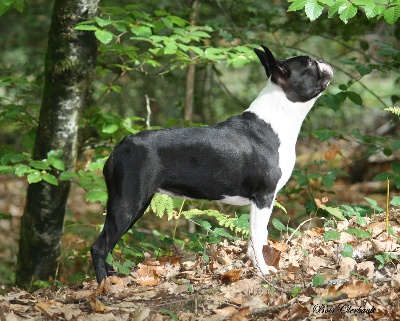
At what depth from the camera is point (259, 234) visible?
16.3 feet

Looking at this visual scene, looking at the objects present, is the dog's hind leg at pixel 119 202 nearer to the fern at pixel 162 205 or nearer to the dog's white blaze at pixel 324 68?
the fern at pixel 162 205

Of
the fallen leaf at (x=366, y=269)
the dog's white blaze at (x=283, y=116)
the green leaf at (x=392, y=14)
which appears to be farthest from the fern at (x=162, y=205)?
the green leaf at (x=392, y=14)

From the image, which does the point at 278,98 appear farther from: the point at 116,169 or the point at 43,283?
the point at 43,283

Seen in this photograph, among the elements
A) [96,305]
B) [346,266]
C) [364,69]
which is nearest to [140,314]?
[96,305]

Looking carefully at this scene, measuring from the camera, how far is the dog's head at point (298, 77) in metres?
5.11

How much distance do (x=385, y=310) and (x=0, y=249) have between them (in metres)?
Result: 9.74

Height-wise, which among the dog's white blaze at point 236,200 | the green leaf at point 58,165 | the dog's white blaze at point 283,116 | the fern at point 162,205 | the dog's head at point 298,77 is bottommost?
the fern at point 162,205

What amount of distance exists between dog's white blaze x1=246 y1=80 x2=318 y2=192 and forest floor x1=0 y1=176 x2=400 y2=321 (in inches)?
30.8

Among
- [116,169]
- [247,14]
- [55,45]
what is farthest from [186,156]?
[247,14]

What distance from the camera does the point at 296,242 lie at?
5.91 meters

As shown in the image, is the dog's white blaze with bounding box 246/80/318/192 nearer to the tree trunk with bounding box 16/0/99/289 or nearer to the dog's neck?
the dog's neck

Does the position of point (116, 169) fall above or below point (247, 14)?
below

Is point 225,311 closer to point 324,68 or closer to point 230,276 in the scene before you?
point 230,276

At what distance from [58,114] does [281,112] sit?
3.00 meters
